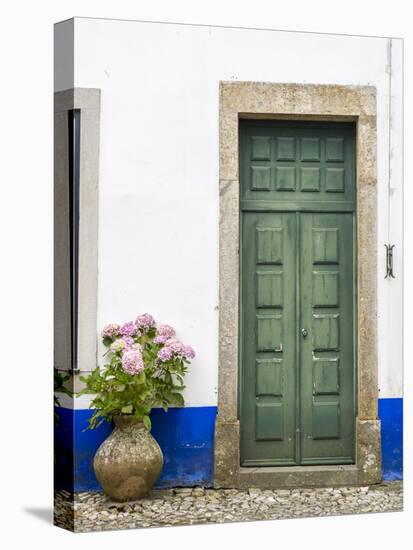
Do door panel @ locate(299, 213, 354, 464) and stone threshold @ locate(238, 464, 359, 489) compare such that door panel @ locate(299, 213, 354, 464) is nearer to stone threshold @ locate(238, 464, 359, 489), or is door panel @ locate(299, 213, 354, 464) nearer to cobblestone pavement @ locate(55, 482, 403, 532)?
stone threshold @ locate(238, 464, 359, 489)

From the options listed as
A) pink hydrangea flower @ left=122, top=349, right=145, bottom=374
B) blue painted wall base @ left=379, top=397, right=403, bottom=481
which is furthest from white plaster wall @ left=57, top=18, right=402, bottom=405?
blue painted wall base @ left=379, top=397, right=403, bottom=481

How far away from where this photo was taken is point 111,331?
10.0m

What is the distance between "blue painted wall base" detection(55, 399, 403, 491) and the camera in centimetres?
995

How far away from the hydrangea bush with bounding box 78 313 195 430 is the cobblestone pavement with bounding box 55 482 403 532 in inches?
23.6

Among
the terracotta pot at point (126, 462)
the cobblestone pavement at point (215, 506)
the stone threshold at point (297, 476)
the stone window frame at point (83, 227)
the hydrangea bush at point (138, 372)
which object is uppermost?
the stone window frame at point (83, 227)

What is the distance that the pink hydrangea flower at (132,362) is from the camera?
9.85 m

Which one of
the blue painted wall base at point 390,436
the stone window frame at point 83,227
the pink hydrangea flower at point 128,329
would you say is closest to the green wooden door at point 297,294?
the blue painted wall base at point 390,436

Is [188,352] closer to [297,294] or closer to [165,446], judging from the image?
[165,446]

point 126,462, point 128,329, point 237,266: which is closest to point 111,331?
point 128,329

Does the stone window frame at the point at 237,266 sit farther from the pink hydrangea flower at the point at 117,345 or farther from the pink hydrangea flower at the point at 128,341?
the pink hydrangea flower at the point at 117,345

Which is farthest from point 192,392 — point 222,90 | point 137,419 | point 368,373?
point 222,90

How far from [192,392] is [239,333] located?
0.67m

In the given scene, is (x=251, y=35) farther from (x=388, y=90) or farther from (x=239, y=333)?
(x=239, y=333)

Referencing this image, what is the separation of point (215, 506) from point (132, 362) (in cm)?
132
